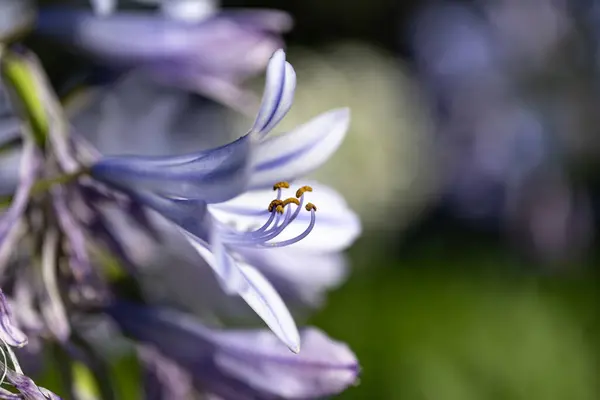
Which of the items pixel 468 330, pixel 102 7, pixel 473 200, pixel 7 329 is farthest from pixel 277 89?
pixel 473 200

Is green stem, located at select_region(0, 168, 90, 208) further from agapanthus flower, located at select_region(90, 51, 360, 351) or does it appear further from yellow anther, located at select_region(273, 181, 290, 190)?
yellow anther, located at select_region(273, 181, 290, 190)

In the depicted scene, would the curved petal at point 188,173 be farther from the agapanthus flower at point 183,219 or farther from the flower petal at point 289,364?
the flower petal at point 289,364

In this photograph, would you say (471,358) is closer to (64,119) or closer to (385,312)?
(385,312)

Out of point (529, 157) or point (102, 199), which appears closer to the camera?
point (102, 199)

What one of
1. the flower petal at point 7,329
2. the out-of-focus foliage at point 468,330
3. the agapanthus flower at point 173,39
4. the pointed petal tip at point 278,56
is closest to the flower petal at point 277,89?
the pointed petal tip at point 278,56

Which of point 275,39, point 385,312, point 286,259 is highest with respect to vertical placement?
point 275,39

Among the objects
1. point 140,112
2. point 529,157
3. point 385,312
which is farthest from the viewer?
point 529,157

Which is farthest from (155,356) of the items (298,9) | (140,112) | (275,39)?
(298,9)
